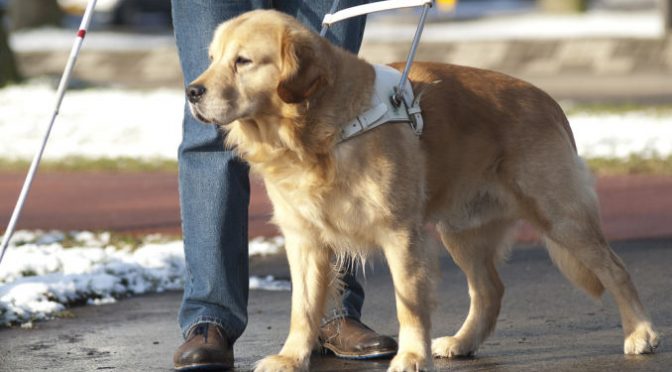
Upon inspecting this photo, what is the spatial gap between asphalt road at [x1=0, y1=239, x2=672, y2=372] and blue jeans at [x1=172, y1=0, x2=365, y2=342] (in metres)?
0.26

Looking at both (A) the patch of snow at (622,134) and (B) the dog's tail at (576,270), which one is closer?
(B) the dog's tail at (576,270)

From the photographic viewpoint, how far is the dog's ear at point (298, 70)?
459 centimetres

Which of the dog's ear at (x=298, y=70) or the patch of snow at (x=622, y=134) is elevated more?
the dog's ear at (x=298, y=70)

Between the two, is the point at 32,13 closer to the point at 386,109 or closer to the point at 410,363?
the point at 386,109

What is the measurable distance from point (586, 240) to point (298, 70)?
5.00 ft

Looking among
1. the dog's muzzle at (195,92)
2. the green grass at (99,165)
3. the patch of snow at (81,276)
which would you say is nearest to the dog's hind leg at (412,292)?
the dog's muzzle at (195,92)

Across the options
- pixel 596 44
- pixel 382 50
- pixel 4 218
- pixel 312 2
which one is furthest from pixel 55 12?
pixel 312 2

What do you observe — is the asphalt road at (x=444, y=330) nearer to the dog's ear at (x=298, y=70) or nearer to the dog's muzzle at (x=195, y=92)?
the dog's ear at (x=298, y=70)

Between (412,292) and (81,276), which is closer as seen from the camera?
(412,292)

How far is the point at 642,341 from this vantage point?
5.17 m

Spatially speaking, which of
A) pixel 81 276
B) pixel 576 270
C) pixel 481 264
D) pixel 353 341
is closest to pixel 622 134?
pixel 81 276

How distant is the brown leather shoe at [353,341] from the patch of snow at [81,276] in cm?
149

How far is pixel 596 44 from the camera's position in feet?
69.2

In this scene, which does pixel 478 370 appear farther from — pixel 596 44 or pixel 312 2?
pixel 596 44
